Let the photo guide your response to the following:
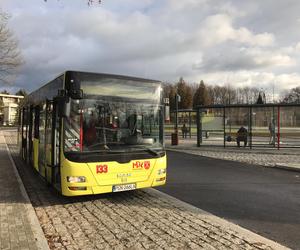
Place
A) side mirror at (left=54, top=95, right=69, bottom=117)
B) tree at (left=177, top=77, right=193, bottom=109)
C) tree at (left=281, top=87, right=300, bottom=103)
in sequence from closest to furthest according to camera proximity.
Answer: side mirror at (left=54, top=95, right=69, bottom=117) < tree at (left=281, top=87, right=300, bottom=103) < tree at (left=177, top=77, right=193, bottom=109)

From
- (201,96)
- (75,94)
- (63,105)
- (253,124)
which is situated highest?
(201,96)

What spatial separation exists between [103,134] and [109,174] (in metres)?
0.85

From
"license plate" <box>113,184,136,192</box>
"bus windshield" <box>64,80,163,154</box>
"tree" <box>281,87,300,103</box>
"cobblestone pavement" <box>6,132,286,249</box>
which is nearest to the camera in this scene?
"cobblestone pavement" <box>6,132,286,249</box>

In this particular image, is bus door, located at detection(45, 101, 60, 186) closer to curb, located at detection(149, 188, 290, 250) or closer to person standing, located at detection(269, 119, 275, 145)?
curb, located at detection(149, 188, 290, 250)

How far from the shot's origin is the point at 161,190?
9.09 meters

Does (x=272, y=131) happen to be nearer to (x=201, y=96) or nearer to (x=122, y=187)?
(x=122, y=187)

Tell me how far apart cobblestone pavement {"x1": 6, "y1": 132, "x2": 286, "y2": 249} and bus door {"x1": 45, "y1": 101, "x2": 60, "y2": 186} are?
59cm

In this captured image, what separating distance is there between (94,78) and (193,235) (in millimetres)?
3850

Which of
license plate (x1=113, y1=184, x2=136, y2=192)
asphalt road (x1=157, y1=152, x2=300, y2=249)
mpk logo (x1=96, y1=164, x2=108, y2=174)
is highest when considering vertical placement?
mpk logo (x1=96, y1=164, x2=108, y2=174)

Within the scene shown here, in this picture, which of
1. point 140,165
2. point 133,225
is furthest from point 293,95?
point 133,225

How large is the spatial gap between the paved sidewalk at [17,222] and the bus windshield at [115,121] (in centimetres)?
151

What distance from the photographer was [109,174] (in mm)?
7195

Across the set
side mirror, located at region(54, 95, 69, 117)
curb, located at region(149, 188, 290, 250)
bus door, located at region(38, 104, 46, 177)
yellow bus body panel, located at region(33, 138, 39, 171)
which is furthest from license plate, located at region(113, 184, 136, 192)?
yellow bus body panel, located at region(33, 138, 39, 171)

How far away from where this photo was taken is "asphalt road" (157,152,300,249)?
609cm
